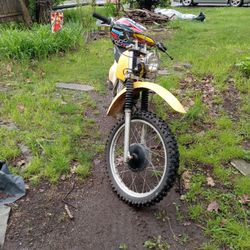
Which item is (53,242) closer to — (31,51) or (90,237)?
(90,237)

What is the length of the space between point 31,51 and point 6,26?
89.5 inches

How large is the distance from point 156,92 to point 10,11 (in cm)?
710

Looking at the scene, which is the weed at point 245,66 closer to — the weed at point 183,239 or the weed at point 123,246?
the weed at point 183,239

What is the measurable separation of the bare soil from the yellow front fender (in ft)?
2.19

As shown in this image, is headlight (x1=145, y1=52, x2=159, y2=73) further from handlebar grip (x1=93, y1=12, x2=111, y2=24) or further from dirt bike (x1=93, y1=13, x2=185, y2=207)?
handlebar grip (x1=93, y1=12, x2=111, y2=24)

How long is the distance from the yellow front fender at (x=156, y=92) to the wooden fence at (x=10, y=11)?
6385mm

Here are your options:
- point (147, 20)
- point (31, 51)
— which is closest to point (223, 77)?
point (31, 51)

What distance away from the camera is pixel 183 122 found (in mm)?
3854

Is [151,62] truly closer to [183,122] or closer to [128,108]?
[128,108]

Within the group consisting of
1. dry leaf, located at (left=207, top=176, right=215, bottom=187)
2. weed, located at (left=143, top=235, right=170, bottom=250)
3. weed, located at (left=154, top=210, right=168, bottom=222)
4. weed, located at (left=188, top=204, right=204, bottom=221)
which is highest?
weed, located at (left=143, top=235, right=170, bottom=250)

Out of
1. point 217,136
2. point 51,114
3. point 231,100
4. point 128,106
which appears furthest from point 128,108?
point 231,100

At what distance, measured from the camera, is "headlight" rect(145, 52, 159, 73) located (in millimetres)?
2635

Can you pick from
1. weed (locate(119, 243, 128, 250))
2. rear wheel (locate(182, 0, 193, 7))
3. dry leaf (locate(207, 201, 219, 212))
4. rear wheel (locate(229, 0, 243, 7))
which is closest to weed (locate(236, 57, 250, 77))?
dry leaf (locate(207, 201, 219, 212))

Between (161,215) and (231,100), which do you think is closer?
(161,215)
